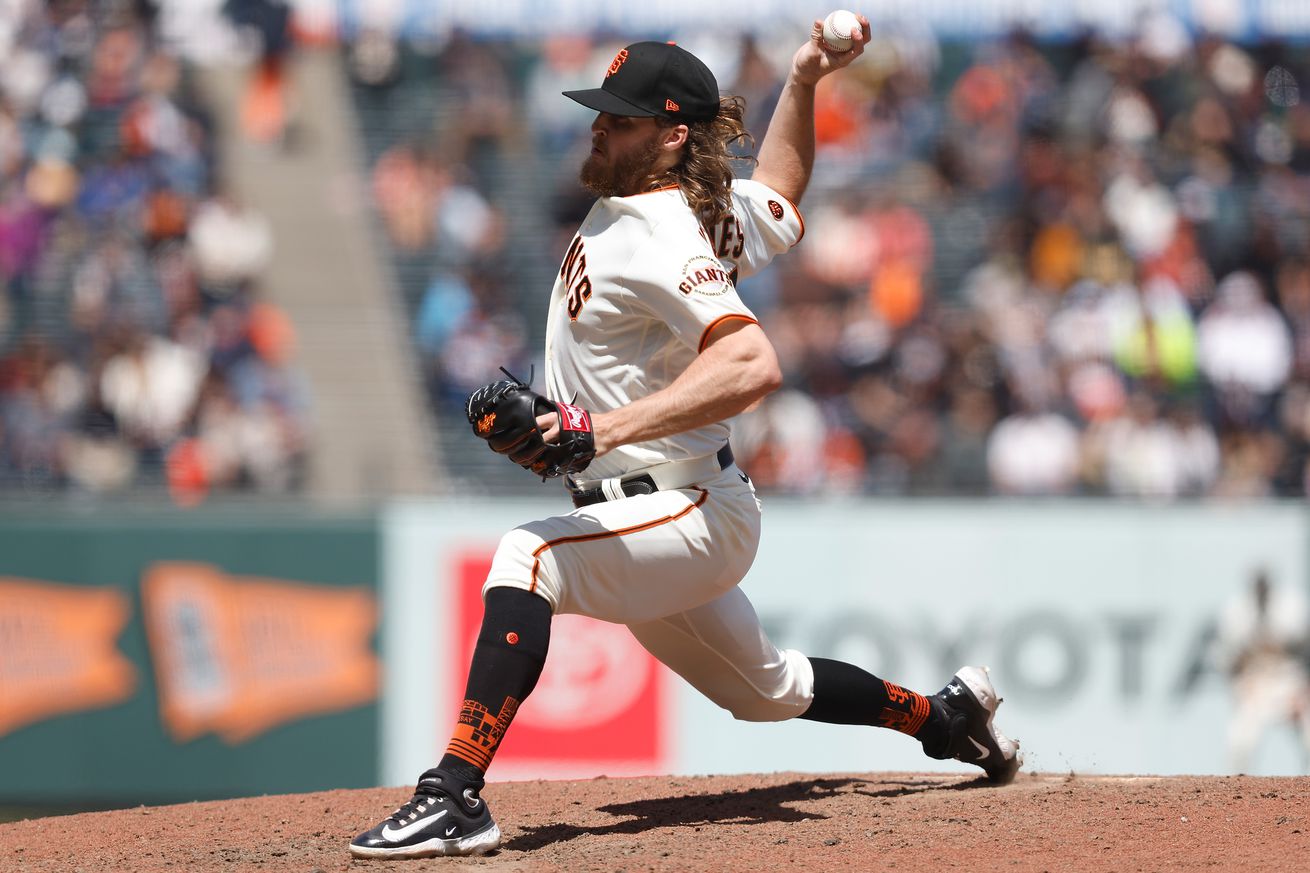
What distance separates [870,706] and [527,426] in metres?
1.60

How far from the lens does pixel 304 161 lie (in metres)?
15.4

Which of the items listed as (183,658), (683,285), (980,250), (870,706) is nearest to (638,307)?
(683,285)

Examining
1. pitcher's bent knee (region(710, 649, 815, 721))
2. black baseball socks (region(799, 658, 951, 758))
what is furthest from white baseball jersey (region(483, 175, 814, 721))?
black baseball socks (region(799, 658, 951, 758))

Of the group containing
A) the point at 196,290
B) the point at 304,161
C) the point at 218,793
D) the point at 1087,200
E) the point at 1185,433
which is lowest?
the point at 218,793

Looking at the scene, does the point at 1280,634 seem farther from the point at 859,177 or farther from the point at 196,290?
the point at 196,290

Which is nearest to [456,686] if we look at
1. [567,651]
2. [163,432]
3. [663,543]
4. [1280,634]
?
[567,651]

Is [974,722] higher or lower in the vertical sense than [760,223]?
lower

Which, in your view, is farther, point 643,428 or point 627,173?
point 627,173

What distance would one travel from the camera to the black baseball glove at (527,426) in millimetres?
3738

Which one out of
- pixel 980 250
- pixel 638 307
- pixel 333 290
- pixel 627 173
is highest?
pixel 980 250

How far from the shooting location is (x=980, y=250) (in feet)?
44.0

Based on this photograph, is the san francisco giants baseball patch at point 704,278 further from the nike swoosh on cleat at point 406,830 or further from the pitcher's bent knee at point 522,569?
the nike swoosh on cleat at point 406,830

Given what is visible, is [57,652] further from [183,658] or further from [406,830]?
[406,830]

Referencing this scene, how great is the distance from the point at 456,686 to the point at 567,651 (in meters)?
0.66
